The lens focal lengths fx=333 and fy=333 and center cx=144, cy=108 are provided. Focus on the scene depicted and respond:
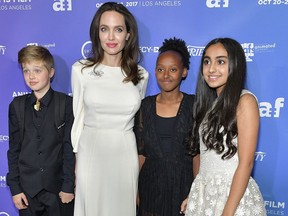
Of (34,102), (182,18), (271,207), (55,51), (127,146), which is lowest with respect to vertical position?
(271,207)

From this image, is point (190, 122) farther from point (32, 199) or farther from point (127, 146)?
point (32, 199)

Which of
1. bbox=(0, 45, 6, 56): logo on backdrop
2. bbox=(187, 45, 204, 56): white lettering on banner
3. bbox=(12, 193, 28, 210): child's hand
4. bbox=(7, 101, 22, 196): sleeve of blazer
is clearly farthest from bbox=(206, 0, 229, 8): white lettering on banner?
bbox=(12, 193, 28, 210): child's hand

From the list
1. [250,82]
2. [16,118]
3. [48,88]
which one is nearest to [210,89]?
[250,82]

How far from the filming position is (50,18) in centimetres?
244

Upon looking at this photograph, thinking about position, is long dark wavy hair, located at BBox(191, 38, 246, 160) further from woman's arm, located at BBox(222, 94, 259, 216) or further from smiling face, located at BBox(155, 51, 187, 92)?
smiling face, located at BBox(155, 51, 187, 92)

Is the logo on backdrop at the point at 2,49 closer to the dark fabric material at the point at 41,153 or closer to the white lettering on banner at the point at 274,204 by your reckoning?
the dark fabric material at the point at 41,153

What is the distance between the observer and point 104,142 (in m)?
1.93

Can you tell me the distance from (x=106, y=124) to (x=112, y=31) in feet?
1.77

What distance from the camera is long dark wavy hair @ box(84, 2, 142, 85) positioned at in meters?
1.97

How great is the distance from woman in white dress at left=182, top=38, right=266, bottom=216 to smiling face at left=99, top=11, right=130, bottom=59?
55 centimetres

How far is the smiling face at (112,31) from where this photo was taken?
193cm

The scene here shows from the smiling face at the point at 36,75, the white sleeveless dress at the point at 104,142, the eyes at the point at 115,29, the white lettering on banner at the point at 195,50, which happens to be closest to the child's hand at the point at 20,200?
the white sleeveless dress at the point at 104,142

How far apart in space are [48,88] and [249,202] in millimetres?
1314

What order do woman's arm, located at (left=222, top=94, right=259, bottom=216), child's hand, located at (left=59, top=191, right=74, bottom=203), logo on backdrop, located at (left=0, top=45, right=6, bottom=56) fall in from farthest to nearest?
1. logo on backdrop, located at (left=0, top=45, right=6, bottom=56)
2. child's hand, located at (left=59, top=191, right=74, bottom=203)
3. woman's arm, located at (left=222, top=94, right=259, bottom=216)
